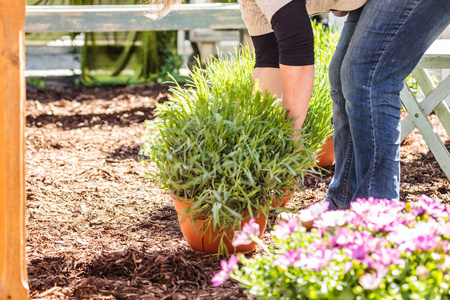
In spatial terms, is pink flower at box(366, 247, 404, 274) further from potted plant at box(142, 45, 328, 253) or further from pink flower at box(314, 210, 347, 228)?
potted plant at box(142, 45, 328, 253)

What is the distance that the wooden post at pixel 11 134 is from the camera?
4.18 ft

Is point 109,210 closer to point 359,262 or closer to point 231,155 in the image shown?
point 231,155

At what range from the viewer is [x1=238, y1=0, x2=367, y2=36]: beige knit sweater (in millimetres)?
1740

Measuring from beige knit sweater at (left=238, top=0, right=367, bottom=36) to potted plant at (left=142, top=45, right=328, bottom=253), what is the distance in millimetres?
277

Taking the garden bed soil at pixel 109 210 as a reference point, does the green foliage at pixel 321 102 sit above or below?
above

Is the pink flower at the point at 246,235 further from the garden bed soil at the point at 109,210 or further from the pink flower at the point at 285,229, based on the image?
the garden bed soil at the point at 109,210

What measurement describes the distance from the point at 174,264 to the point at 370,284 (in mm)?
1033

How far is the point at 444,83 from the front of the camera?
2.64m

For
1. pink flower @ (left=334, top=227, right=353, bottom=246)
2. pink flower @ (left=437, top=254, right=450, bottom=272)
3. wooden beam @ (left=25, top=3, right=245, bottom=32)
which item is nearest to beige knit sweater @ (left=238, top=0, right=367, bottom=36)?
pink flower @ (left=334, top=227, right=353, bottom=246)

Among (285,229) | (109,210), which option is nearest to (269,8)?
(285,229)

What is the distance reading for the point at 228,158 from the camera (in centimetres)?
180

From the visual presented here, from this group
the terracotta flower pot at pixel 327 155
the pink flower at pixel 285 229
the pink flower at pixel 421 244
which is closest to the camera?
the pink flower at pixel 421 244

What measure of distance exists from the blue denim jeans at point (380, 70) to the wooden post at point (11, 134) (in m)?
1.13

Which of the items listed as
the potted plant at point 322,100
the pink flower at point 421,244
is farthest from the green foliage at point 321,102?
the pink flower at point 421,244
